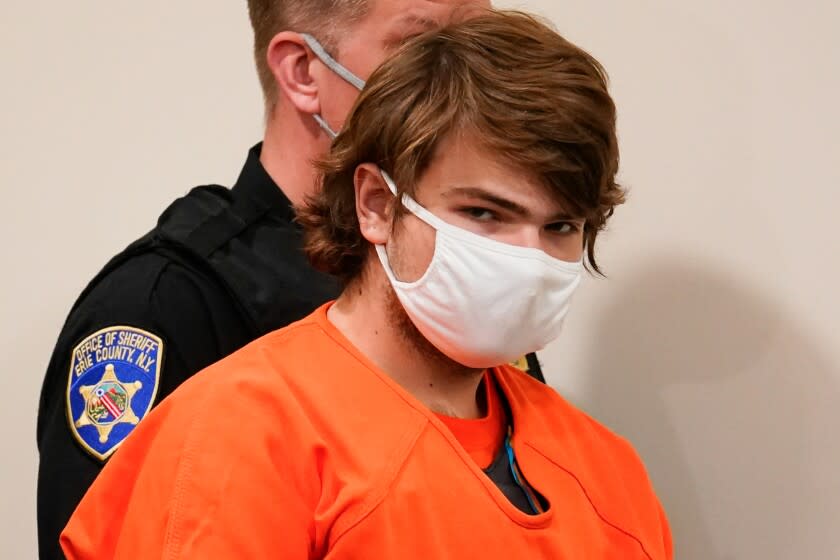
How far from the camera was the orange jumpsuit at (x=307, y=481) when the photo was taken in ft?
3.40

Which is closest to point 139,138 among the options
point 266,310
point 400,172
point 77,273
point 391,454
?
point 77,273

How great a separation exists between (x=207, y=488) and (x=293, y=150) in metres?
0.66

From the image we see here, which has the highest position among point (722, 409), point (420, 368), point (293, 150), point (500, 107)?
point (500, 107)

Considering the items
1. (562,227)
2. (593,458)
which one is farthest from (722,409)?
(562,227)

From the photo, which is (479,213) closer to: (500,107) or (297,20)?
(500,107)

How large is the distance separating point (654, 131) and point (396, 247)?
2.38 feet

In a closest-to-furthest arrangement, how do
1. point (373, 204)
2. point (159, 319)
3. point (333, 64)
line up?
point (373, 204) → point (159, 319) → point (333, 64)

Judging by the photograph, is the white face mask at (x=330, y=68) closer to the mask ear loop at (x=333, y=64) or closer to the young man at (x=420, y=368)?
the mask ear loop at (x=333, y=64)

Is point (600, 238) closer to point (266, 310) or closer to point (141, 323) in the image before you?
point (266, 310)

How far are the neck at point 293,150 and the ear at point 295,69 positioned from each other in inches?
1.1

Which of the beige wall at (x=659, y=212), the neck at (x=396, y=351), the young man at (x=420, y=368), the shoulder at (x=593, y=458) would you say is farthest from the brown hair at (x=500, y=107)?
the beige wall at (x=659, y=212)

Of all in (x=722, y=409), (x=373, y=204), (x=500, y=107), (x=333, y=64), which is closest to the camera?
(x=500, y=107)

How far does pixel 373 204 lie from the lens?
125 cm

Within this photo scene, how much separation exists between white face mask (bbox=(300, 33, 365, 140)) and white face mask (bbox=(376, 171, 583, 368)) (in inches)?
13.6
